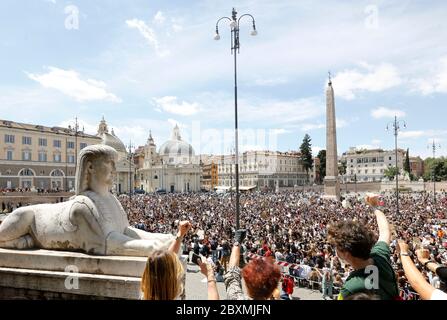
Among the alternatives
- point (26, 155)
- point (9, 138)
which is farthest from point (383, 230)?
point (26, 155)

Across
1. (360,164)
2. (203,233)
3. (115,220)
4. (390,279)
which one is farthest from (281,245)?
(360,164)

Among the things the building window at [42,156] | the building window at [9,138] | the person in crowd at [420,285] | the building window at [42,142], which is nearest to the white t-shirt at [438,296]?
the person in crowd at [420,285]

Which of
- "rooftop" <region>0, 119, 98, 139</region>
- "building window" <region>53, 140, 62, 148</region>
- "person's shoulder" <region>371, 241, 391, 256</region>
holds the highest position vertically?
"rooftop" <region>0, 119, 98, 139</region>

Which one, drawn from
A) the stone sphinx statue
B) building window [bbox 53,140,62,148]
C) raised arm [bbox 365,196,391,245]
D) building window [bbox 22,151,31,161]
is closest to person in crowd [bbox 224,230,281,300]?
raised arm [bbox 365,196,391,245]

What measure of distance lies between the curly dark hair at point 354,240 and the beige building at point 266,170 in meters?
101

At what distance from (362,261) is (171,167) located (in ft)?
362

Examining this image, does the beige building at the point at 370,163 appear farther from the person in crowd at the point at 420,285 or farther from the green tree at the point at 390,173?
the person in crowd at the point at 420,285

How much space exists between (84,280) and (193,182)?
108342mm

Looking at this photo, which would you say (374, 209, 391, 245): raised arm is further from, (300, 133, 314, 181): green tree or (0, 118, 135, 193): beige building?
(300, 133, 314, 181): green tree

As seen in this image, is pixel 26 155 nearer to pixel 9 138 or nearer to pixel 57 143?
pixel 9 138

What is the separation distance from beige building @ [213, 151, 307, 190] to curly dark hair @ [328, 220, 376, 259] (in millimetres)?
100687

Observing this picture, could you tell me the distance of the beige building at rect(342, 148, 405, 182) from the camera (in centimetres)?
11150

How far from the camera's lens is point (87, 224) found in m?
4.72

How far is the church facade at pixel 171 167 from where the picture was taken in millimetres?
111062
